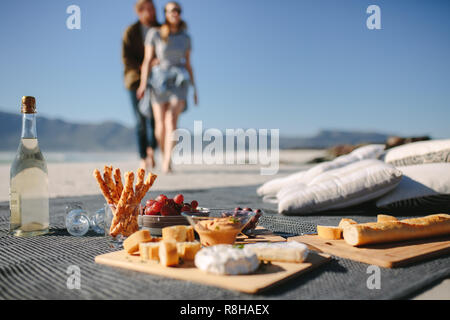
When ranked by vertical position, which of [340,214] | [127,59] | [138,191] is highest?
[127,59]

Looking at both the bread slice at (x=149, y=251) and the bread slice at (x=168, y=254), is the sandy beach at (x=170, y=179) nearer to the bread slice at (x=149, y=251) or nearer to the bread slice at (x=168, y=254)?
the bread slice at (x=149, y=251)

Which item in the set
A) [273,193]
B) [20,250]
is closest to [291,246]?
[20,250]

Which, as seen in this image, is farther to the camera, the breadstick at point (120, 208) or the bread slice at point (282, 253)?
the breadstick at point (120, 208)

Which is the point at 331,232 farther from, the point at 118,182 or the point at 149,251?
the point at 118,182

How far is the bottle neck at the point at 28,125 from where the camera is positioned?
1.85 meters

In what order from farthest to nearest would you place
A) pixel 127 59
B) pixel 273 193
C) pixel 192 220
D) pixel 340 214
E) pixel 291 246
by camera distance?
pixel 127 59, pixel 273 193, pixel 340 214, pixel 192 220, pixel 291 246

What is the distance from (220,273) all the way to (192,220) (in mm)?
427

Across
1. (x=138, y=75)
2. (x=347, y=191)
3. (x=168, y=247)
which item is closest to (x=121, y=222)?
(x=168, y=247)

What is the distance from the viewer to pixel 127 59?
8.41m

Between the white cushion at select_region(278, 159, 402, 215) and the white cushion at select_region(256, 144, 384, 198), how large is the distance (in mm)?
502

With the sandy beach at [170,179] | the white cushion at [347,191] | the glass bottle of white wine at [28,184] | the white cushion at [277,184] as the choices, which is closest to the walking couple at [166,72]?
the sandy beach at [170,179]

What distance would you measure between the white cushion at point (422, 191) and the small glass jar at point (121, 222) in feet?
5.97

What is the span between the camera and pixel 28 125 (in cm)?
186
